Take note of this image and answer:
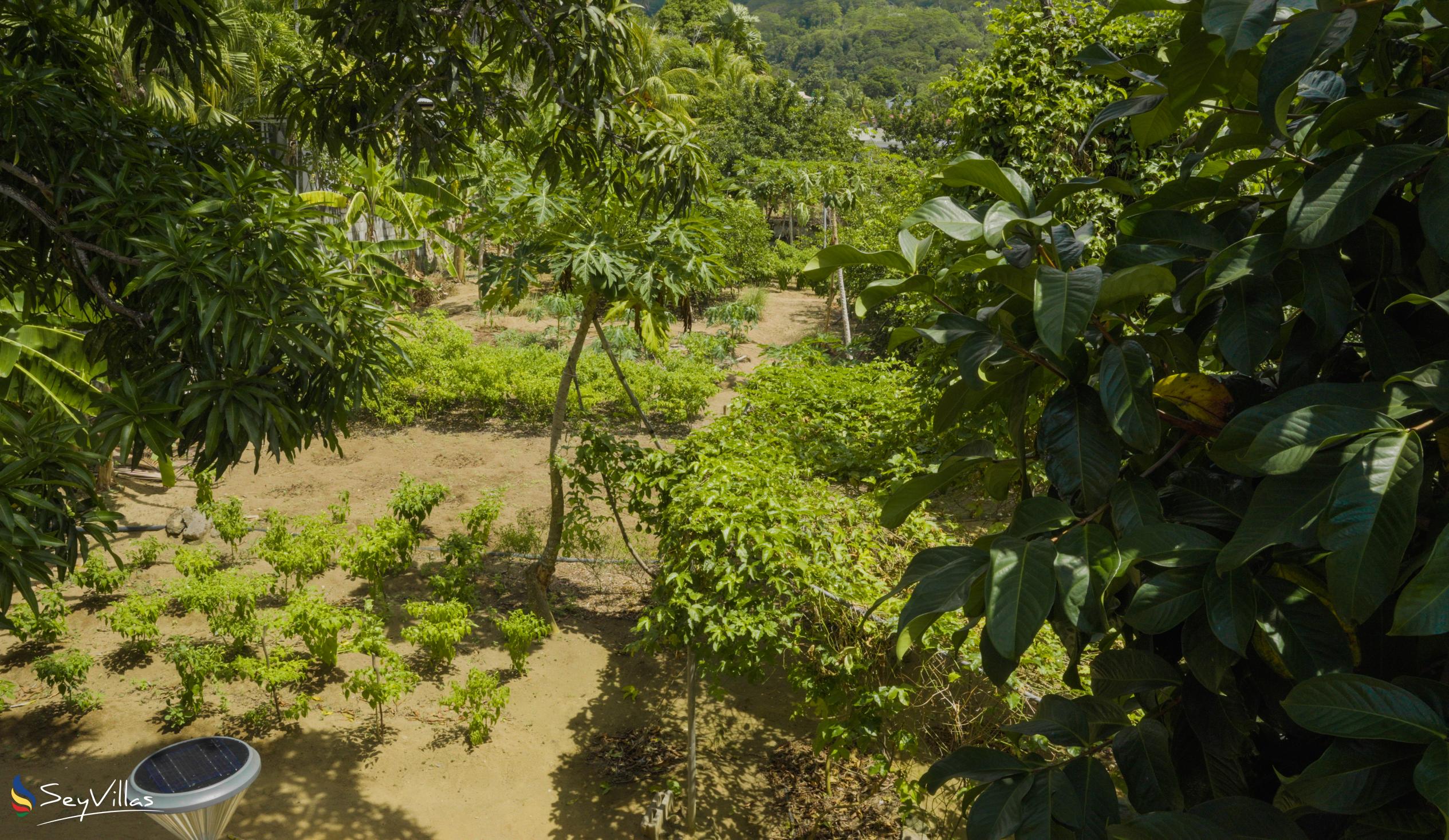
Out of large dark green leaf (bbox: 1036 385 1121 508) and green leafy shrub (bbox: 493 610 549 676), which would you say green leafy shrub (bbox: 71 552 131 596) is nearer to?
green leafy shrub (bbox: 493 610 549 676)

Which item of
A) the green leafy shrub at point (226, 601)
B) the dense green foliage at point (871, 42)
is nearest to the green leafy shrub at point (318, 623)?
the green leafy shrub at point (226, 601)

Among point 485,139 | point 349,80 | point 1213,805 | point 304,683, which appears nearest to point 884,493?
point 485,139

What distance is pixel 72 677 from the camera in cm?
434

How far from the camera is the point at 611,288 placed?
5164mm

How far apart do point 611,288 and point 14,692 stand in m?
3.91

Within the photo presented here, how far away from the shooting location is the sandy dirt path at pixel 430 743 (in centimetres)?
398

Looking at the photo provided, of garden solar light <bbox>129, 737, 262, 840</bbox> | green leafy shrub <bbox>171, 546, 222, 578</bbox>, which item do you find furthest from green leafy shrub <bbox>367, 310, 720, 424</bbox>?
garden solar light <bbox>129, 737, 262, 840</bbox>

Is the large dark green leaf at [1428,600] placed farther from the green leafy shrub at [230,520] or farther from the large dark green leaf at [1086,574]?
the green leafy shrub at [230,520]

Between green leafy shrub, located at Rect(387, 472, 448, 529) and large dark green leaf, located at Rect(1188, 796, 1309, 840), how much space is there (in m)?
5.87

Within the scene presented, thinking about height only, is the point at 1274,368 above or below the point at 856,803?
above

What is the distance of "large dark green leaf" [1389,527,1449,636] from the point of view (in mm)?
652

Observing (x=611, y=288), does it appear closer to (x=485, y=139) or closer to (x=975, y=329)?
(x=485, y=139)

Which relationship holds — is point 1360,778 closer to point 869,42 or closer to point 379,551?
point 379,551

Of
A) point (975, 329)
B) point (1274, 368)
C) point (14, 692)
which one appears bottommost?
point (14, 692)
